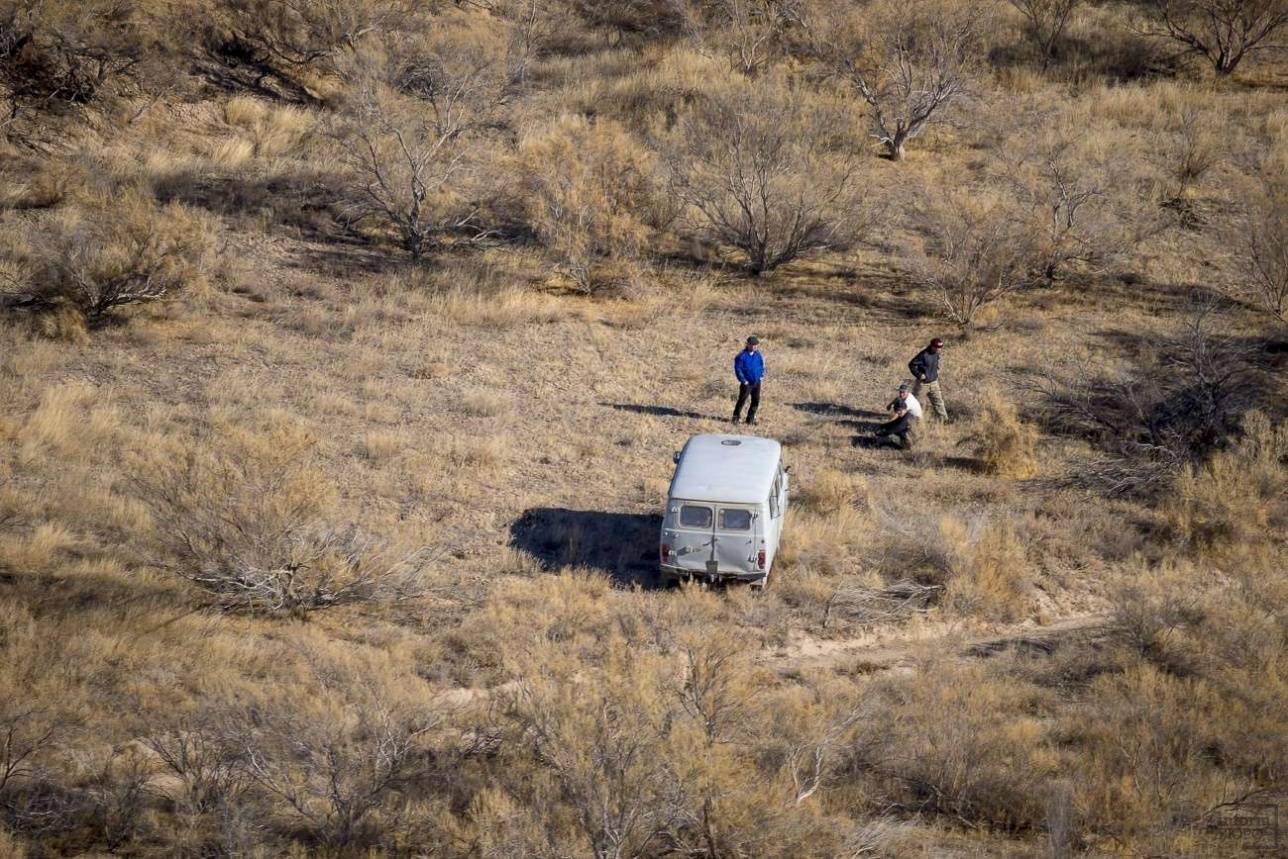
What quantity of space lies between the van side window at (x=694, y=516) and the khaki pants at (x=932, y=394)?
5811 mm

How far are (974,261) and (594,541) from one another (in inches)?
397

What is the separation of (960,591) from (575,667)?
480cm

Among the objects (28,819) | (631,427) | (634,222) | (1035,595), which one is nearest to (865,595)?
(1035,595)

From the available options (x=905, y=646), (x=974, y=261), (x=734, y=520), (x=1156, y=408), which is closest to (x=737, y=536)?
(x=734, y=520)

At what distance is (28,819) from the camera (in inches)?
335

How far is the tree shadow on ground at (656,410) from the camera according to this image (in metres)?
17.3

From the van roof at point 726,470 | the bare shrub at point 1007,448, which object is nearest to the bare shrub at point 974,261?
the bare shrub at point 1007,448

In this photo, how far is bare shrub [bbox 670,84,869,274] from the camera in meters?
22.9

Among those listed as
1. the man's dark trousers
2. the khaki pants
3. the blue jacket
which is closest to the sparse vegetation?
the khaki pants

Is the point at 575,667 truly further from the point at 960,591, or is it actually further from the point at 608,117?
the point at 608,117

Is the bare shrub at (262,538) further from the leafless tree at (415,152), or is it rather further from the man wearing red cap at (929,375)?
the leafless tree at (415,152)

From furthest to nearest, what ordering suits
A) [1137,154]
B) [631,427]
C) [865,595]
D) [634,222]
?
[1137,154], [634,222], [631,427], [865,595]

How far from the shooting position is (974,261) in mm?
20688

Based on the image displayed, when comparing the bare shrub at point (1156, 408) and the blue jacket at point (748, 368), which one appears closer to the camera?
the bare shrub at point (1156, 408)
